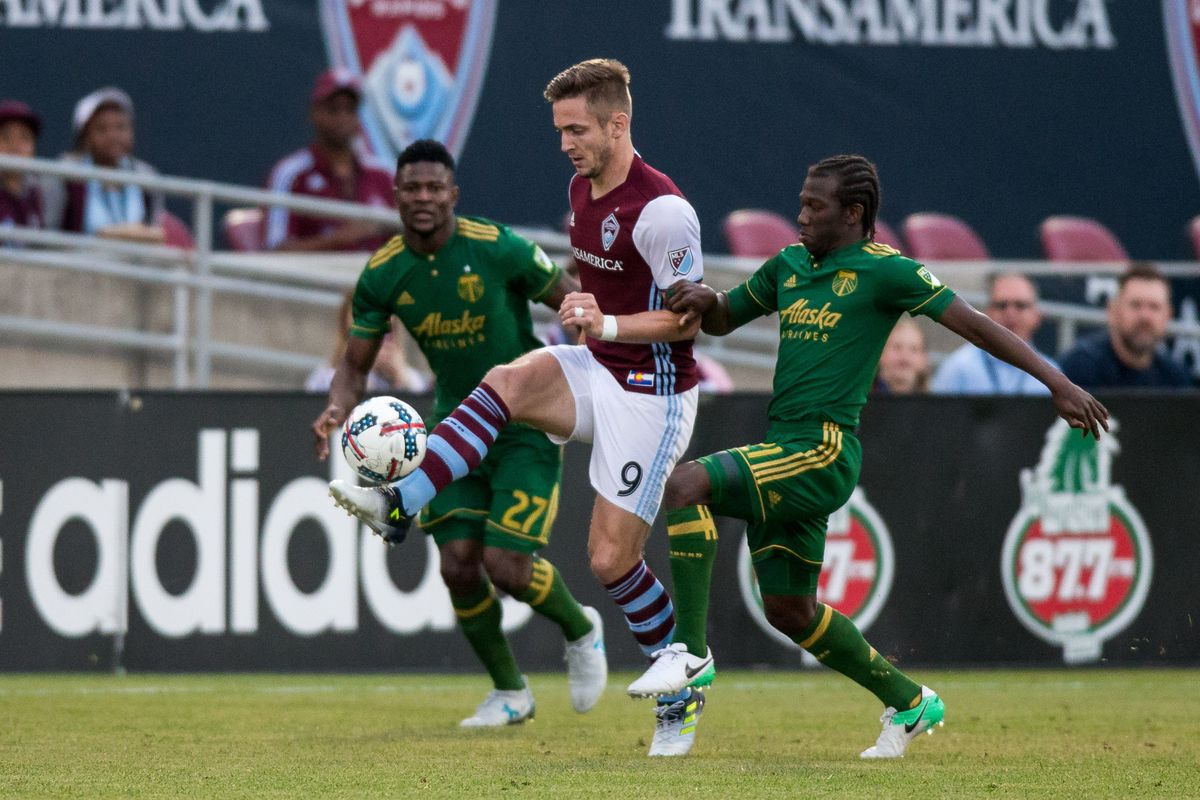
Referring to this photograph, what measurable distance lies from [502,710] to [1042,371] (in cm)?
273

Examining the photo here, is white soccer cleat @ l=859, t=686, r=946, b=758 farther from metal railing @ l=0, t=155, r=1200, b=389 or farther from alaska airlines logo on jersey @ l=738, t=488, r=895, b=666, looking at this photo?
metal railing @ l=0, t=155, r=1200, b=389

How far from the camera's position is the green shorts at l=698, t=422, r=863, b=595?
19.4 ft

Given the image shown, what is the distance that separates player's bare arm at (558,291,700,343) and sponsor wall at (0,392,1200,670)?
312cm

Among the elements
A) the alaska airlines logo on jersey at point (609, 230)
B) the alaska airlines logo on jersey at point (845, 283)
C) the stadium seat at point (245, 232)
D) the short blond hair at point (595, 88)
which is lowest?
the alaska airlines logo on jersey at point (845, 283)

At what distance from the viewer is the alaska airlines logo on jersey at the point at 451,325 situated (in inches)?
287

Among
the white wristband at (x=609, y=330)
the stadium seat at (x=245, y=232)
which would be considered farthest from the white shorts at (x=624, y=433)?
the stadium seat at (x=245, y=232)

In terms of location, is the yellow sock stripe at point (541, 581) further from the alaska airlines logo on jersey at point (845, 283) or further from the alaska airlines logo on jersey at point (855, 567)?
the alaska airlines logo on jersey at point (855, 567)

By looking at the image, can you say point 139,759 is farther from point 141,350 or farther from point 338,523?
point 141,350

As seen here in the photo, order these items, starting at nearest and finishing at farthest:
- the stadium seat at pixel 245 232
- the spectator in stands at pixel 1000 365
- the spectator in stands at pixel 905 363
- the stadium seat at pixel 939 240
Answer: the spectator in stands at pixel 1000 365 < the spectator in stands at pixel 905 363 < the stadium seat at pixel 245 232 < the stadium seat at pixel 939 240

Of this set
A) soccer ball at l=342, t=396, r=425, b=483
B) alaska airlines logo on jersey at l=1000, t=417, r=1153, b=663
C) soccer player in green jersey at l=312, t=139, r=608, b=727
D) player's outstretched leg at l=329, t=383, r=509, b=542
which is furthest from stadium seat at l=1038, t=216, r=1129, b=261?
soccer ball at l=342, t=396, r=425, b=483

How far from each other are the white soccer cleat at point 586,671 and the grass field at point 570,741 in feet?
0.34

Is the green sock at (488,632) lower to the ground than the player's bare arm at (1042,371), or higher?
lower

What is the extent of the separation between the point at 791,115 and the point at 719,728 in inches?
297

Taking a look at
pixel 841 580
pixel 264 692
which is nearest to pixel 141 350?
pixel 264 692
